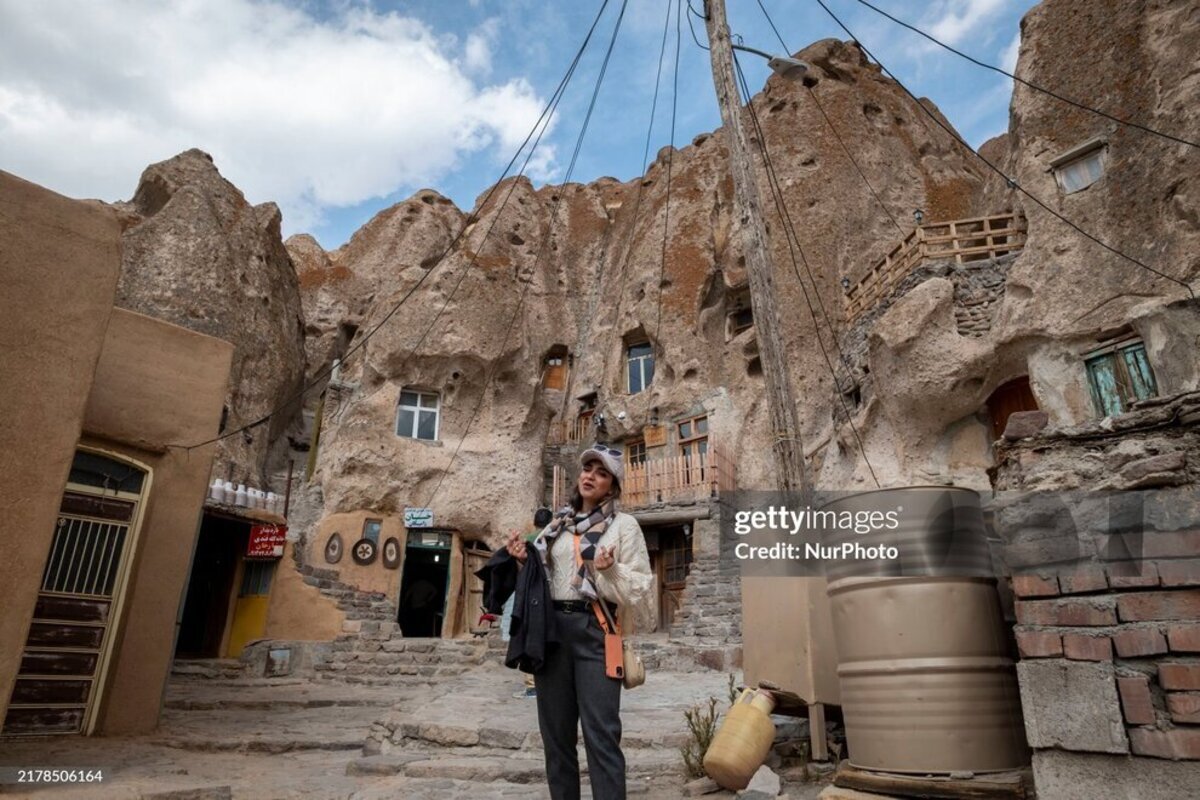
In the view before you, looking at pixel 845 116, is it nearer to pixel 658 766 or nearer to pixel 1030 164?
pixel 1030 164

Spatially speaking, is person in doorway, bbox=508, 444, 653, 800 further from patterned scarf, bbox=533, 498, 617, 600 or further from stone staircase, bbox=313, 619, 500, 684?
stone staircase, bbox=313, 619, 500, 684

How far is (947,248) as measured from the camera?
1565 centimetres

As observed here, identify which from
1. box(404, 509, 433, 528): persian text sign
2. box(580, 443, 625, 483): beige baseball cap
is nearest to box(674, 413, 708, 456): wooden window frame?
box(404, 509, 433, 528): persian text sign

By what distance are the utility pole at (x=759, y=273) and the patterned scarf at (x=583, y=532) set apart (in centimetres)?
227

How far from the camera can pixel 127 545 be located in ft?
24.4

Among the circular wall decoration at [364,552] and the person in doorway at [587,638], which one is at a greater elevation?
the circular wall decoration at [364,552]

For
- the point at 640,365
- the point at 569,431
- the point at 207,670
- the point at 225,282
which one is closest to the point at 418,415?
the point at 569,431

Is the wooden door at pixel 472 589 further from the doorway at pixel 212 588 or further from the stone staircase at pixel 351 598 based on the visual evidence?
the doorway at pixel 212 588

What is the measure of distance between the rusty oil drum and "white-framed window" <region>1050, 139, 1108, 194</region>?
1332cm

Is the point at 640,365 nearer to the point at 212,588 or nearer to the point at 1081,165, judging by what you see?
the point at 1081,165

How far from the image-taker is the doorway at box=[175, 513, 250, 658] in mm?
17359

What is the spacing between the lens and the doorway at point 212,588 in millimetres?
17359

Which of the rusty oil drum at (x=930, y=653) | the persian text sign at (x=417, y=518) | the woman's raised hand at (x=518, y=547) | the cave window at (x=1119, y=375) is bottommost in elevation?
the rusty oil drum at (x=930, y=653)

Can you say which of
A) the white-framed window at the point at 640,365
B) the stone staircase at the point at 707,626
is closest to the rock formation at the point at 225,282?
the white-framed window at the point at 640,365
